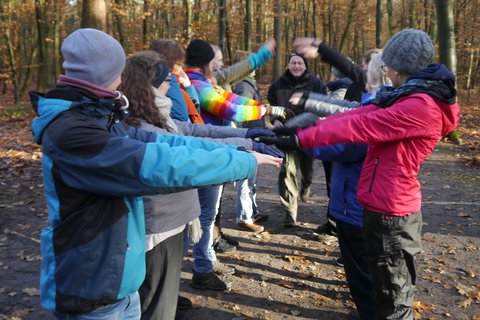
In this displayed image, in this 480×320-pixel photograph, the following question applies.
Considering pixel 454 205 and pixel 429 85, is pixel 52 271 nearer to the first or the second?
pixel 429 85

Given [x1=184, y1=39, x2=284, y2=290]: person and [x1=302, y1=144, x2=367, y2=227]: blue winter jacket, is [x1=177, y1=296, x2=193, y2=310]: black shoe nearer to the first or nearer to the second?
[x1=184, y1=39, x2=284, y2=290]: person

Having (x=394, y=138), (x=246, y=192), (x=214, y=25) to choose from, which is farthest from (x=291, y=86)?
(x=214, y=25)

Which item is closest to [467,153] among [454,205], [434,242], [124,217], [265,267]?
[454,205]

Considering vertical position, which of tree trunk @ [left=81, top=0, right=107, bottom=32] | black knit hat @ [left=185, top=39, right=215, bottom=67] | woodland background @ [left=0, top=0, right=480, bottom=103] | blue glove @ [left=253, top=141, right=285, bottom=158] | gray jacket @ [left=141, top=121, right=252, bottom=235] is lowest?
gray jacket @ [left=141, top=121, right=252, bottom=235]

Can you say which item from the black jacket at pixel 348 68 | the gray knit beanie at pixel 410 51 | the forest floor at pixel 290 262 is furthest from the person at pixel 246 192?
the gray knit beanie at pixel 410 51

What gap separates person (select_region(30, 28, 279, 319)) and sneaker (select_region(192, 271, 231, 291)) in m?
2.31

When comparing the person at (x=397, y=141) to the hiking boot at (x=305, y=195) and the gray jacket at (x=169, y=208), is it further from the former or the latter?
the hiking boot at (x=305, y=195)

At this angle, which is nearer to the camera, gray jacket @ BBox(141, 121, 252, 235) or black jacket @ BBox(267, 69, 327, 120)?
gray jacket @ BBox(141, 121, 252, 235)

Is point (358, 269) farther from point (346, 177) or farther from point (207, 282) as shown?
point (207, 282)

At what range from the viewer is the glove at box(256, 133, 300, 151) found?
2672mm

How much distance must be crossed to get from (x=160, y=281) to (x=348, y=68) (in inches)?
118

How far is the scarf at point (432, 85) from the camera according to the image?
8.35ft

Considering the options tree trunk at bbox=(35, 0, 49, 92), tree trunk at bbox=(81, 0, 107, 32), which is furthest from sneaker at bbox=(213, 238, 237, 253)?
tree trunk at bbox=(35, 0, 49, 92)

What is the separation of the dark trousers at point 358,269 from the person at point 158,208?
4.20 feet
